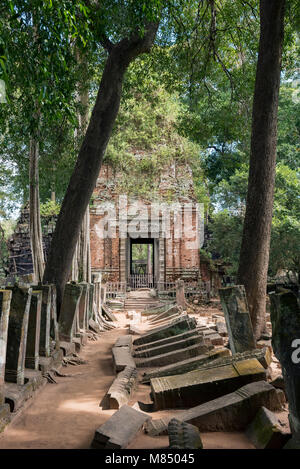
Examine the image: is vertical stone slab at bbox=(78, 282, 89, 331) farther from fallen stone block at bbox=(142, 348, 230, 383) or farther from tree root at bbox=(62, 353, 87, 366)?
fallen stone block at bbox=(142, 348, 230, 383)

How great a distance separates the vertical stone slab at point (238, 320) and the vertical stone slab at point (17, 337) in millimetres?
2403

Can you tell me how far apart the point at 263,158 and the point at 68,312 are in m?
4.24

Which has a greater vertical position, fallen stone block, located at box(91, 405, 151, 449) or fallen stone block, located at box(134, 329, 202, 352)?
fallen stone block, located at box(91, 405, 151, 449)

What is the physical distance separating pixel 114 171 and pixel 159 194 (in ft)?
8.41

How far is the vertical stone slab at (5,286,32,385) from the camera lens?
3.86 meters

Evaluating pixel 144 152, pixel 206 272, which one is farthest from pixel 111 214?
pixel 206 272

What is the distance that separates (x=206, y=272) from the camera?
18.0 m

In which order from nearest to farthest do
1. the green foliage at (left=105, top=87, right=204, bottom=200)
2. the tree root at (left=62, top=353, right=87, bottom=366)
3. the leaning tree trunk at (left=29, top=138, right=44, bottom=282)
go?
1. the tree root at (left=62, top=353, right=87, bottom=366)
2. the leaning tree trunk at (left=29, top=138, right=44, bottom=282)
3. the green foliage at (left=105, top=87, right=204, bottom=200)

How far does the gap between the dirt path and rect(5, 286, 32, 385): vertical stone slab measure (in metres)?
0.38

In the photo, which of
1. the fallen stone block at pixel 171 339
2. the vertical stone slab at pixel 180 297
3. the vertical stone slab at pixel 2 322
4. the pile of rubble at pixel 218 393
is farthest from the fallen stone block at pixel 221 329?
the vertical stone slab at pixel 180 297

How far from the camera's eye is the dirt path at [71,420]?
2.85 meters

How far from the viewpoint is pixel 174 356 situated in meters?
5.30

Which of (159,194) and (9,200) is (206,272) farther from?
(9,200)

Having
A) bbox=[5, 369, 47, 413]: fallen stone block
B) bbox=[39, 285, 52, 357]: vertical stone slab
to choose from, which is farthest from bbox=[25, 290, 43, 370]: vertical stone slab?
bbox=[39, 285, 52, 357]: vertical stone slab
